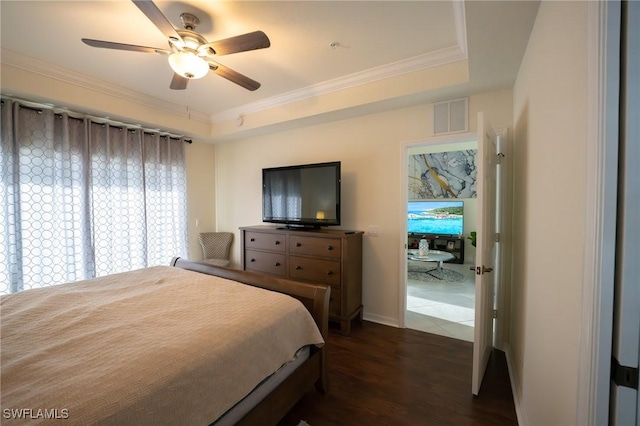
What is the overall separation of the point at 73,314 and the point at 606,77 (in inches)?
103

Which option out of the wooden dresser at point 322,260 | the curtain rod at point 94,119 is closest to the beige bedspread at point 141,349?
the wooden dresser at point 322,260

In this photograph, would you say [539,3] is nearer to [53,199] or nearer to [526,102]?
[526,102]

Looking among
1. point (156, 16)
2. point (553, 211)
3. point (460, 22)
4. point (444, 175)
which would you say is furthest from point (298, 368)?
point (444, 175)

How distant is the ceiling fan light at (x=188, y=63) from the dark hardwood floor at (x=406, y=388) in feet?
8.15

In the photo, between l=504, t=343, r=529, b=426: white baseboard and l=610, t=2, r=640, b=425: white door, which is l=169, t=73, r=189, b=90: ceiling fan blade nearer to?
l=610, t=2, r=640, b=425: white door

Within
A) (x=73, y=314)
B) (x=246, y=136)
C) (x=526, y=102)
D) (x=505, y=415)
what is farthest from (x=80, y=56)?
(x=505, y=415)

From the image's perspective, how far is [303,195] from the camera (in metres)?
3.22

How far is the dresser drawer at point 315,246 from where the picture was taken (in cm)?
278

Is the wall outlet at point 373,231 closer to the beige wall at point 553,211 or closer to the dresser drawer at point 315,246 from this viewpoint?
the dresser drawer at point 315,246

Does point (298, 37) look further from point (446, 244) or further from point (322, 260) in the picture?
point (446, 244)

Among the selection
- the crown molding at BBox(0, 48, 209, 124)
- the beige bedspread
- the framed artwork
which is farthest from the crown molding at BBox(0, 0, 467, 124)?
the framed artwork

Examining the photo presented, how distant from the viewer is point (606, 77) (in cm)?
72

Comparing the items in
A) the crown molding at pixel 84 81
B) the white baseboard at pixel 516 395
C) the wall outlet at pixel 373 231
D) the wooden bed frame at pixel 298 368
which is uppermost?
the crown molding at pixel 84 81

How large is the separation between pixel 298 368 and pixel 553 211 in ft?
5.38
